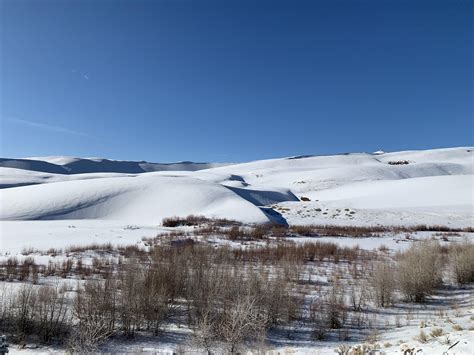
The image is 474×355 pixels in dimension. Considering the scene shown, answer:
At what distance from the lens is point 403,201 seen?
47.2m

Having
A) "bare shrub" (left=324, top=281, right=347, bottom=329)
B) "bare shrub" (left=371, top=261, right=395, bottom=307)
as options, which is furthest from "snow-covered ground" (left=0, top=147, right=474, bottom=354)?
"bare shrub" (left=324, top=281, right=347, bottom=329)

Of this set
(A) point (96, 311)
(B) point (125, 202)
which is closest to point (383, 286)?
(A) point (96, 311)

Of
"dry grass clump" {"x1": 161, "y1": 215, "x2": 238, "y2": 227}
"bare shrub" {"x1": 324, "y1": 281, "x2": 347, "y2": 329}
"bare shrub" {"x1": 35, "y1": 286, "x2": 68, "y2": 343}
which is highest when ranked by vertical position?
"dry grass clump" {"x1": 161, "y1": 215, "x2": 238, "y2": 227}

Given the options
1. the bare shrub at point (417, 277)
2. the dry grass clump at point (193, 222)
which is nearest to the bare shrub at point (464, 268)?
the bare shrub at point (417, 277)

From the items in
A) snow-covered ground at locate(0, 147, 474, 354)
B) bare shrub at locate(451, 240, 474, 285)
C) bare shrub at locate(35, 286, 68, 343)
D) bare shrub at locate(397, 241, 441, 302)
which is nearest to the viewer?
bare shrub at locate(35, 286, 68, 343)

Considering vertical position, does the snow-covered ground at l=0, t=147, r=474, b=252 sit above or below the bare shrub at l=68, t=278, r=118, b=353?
above

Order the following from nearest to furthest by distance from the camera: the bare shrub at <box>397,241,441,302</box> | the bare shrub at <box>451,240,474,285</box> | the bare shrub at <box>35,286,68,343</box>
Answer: the bare shrub at <box>35,286,68,343</box> < the bare shrub at <box>397,241,441,302</box> < the bare shrub at <box>451,240,474,285</box>

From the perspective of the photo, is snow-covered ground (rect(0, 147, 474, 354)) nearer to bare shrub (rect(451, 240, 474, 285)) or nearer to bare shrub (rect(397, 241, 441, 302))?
bare shrub (rect(397, 241, 441, 302))

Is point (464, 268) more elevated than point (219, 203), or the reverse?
point (219, 203)

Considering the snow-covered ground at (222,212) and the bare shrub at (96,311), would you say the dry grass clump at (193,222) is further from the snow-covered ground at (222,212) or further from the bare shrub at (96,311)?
the bare shrub at (96,311)

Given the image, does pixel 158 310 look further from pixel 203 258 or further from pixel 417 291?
pixel 417 291

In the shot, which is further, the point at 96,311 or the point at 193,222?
the point at 193,222

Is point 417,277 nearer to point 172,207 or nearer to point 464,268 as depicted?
point 464,268

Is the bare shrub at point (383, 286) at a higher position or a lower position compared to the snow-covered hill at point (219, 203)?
lower
